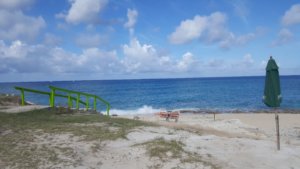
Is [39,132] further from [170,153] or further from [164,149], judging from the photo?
[170,153]

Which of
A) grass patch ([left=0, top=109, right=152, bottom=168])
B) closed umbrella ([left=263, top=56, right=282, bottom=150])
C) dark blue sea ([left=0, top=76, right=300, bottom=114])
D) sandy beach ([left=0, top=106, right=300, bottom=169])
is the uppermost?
closed umbrella ([left=263, top=56, right=282, bottom=150])

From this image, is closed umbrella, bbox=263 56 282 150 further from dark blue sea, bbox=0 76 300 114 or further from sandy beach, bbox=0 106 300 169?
dark blue sea, bbox=0 76 300 114

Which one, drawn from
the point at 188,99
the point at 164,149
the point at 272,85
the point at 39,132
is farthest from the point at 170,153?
the point at 188,99

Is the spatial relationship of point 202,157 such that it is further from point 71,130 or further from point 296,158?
point 71,130

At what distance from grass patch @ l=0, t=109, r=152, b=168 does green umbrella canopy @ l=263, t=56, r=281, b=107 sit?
15.0 ft

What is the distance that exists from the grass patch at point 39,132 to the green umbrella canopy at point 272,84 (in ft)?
15.0

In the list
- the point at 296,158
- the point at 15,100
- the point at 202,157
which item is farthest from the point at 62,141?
the point at 15,100

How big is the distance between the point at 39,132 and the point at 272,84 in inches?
287

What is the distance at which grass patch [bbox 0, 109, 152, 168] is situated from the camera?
802 centimetres

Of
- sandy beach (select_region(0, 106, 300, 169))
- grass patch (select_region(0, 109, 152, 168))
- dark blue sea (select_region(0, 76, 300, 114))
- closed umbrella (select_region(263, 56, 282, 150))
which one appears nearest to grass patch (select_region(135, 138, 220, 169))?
sandy beach (select_region(0, 106, 300, 169))

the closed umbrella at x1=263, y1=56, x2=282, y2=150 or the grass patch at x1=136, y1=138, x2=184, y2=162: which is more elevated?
the closed umbrella at x1=263, y1=56, x2=282, y2=150

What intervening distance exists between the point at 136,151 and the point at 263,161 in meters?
3.31

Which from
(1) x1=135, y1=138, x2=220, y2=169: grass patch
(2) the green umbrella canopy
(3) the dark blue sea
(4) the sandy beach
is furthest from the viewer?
(3) the dark blue sea

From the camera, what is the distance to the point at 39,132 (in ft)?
35.0
